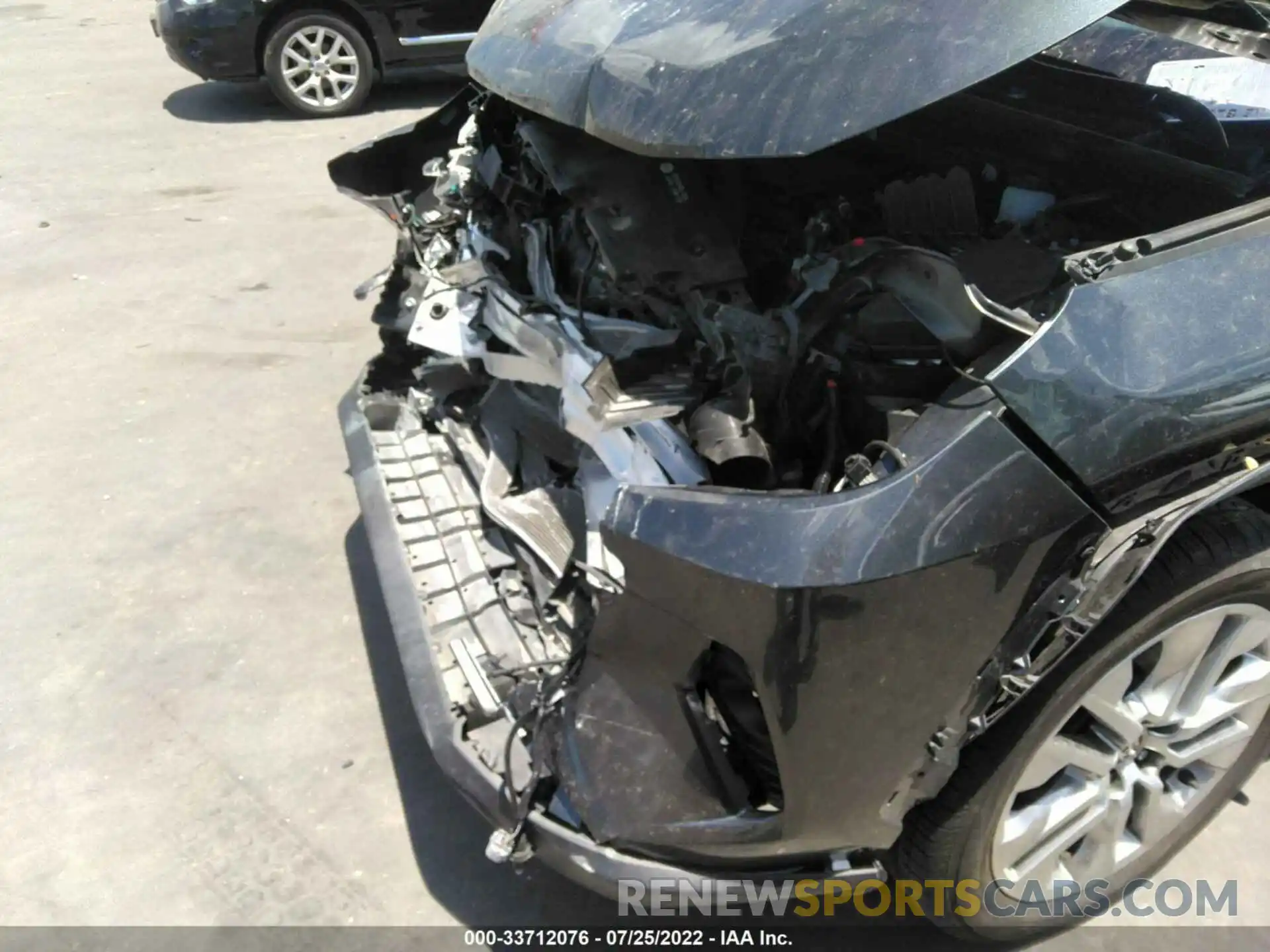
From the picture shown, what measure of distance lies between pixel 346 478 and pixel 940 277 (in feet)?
8.28

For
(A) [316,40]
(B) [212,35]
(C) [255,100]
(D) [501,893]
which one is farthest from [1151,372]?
(C) [255,100]

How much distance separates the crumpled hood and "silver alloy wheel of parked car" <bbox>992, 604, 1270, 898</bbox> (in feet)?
3.67

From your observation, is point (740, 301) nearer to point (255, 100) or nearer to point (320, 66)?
point (320, 66)

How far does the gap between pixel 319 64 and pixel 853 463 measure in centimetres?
735

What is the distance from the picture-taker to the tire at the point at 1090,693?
173 centimetres

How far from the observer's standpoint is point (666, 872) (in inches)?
68.6

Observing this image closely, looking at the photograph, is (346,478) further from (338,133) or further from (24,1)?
(24,1)

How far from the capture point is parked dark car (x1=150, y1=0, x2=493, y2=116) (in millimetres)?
7273

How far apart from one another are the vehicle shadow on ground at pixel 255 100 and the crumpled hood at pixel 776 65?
6.26m

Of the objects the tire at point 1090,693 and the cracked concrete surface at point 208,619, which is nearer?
the tire at point 1090,693

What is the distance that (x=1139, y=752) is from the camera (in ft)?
6.77

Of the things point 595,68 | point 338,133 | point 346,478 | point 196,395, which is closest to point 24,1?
point 338,133
